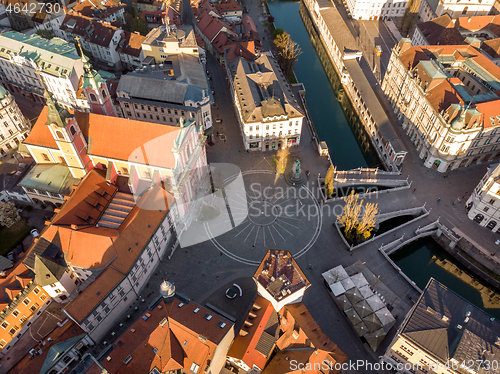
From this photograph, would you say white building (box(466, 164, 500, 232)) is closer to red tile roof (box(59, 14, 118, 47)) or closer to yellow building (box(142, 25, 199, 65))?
yellow building (box(142, 25, 199, 65))

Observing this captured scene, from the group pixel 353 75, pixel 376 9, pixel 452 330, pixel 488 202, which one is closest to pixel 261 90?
pixel 353 75

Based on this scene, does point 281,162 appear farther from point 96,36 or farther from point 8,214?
point 96,36

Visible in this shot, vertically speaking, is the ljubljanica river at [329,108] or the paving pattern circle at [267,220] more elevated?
the ljubljanica river at [329,108]

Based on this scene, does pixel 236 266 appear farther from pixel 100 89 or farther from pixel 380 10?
pixel 380 10

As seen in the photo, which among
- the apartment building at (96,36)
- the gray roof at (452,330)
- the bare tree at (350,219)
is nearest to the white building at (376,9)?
the apartment building at (96,36)

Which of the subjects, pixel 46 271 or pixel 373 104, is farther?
pixel 373 104

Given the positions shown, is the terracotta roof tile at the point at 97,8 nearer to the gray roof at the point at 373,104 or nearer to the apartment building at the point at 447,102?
the gray roof at the point at 373,104

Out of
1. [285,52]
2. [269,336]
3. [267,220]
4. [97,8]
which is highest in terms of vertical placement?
[285,52]

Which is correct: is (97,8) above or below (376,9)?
below
